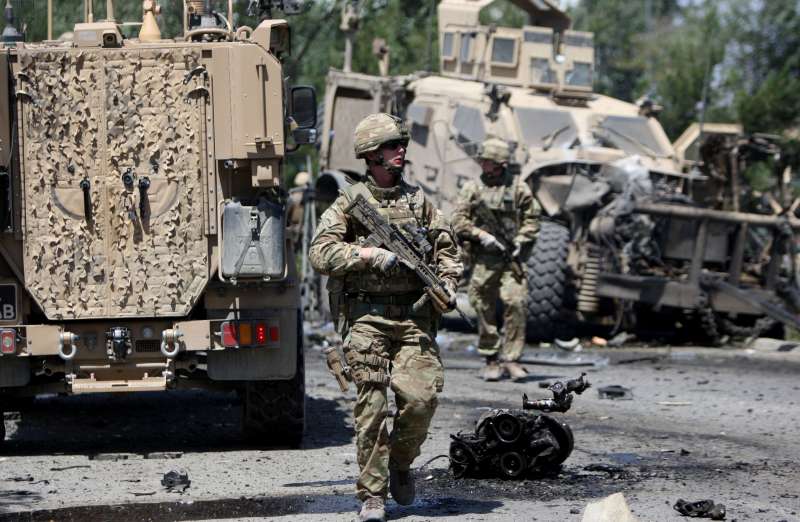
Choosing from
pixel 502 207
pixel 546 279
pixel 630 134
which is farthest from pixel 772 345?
pixel 502 207

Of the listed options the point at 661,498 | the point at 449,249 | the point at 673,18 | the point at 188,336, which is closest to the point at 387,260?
the point at 449,249

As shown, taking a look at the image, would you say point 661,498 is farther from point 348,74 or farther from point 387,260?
point 348,74

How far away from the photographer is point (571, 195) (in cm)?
1507

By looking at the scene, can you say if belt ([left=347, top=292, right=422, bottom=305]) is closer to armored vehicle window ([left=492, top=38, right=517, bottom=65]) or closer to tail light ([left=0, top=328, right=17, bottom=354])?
tail light ([left=0, top=328, right=17, bottom=354])

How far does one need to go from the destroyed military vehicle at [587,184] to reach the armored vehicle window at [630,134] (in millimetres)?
20

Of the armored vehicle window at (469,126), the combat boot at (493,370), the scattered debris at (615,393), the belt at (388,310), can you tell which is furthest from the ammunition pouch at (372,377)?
the armored vehicle window at (469,126)

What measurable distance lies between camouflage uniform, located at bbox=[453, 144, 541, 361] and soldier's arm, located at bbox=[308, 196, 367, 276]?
16.0 ft

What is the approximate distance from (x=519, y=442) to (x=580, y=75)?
9842 millimetres

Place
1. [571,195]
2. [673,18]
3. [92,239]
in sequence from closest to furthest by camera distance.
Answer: [92,239]
[571,195]
[673,18]

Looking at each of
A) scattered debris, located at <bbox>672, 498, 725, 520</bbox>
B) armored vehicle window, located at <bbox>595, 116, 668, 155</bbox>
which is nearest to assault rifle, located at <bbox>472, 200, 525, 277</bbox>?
armored vehicle window, located at <bbox>595, 116, 668, 155</bbox>

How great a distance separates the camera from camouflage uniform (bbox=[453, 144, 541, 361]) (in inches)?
464

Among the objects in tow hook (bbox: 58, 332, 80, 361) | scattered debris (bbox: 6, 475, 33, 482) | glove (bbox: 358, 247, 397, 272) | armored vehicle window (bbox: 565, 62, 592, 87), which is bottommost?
scattered debris (bbox: 6, 475, 33, 482)

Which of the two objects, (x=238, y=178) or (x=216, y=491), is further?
(x=238, y=178)

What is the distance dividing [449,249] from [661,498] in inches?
61.1
